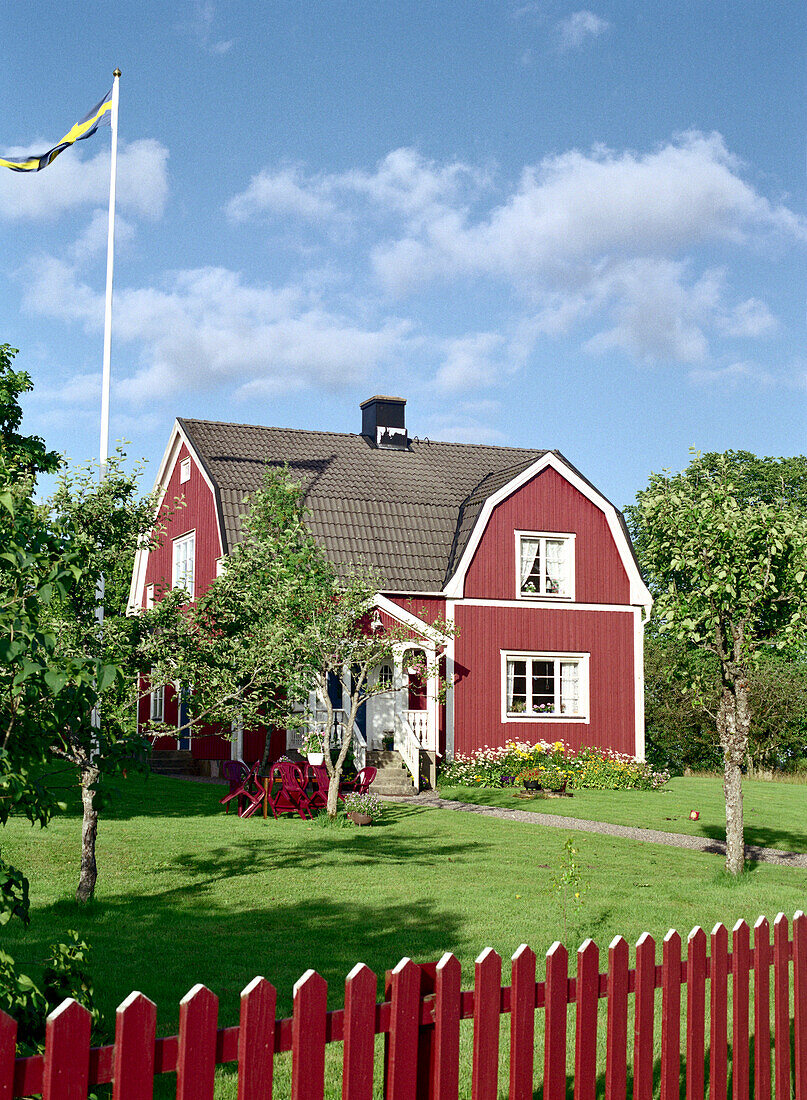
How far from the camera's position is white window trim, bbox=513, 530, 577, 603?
89.4 ft

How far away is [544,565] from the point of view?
91.1 feet

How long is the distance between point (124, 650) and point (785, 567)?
779 cm

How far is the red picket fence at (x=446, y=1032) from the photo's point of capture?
2922mm

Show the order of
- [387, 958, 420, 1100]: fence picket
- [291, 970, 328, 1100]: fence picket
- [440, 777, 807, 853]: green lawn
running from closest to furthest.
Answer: [291, 970, 328, 1100]: fence picket → [387, 958, 420, 1100]: fence picket → [440, 777, 807, 853]: green lawn

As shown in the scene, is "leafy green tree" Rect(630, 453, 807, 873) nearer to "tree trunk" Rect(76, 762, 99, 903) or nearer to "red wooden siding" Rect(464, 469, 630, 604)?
"tree trunk" Rect(76, 762, 99, 903)

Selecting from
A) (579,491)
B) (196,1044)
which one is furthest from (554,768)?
(196,1044)

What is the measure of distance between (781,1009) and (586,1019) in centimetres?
145

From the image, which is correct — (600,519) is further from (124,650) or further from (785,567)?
(124,650)

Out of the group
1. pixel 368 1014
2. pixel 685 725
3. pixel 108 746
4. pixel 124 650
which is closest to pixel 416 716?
pixel 685 725

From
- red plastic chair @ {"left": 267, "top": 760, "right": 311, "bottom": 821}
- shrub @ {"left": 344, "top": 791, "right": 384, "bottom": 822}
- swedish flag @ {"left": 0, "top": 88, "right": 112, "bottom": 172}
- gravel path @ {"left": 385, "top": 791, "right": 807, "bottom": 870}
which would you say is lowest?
gravel path @ {"left": 385, "top": 791, "right": 807, "bottom": 870}

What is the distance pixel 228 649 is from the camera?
11312 mm

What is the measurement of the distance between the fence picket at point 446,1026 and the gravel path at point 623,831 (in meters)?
11.1

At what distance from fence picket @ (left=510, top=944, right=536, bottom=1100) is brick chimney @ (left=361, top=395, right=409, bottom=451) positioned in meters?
27.2

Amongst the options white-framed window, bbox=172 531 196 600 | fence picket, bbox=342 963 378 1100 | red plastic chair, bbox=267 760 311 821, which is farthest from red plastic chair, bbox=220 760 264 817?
fence picket, bbox=342 963 378 1100
